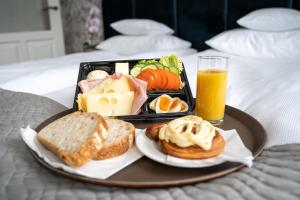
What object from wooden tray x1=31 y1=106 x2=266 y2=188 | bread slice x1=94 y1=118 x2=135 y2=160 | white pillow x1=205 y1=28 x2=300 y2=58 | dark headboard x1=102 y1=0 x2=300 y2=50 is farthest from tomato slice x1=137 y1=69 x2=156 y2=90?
dark headboard x1=102 y1=0 x2=300 y2=50

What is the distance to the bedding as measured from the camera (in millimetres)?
454

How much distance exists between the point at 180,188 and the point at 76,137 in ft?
0.85

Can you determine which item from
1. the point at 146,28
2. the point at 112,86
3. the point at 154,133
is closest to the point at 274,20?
the point at 146,28

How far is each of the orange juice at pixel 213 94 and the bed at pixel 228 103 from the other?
0.12 metres

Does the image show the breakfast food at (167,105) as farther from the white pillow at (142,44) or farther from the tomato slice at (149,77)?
the white pillow at (142,44)

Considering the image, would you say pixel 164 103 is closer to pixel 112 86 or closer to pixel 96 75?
pixel 112 86

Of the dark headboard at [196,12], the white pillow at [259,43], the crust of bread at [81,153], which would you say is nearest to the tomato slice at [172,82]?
the crust of bread at [81,153]

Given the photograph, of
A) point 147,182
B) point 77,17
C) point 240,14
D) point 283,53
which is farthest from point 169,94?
point 77,17

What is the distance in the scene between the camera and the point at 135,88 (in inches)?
34.6

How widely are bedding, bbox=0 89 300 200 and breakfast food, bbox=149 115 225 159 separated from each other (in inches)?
2.4

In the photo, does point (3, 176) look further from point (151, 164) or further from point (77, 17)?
point (77, 17)

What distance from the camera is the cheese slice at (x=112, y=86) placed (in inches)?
33.5

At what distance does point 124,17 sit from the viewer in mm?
2822

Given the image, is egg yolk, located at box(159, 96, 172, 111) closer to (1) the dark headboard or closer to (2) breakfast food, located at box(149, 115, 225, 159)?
(2) breakfast food, located at box(149, 115, 225, 159)
